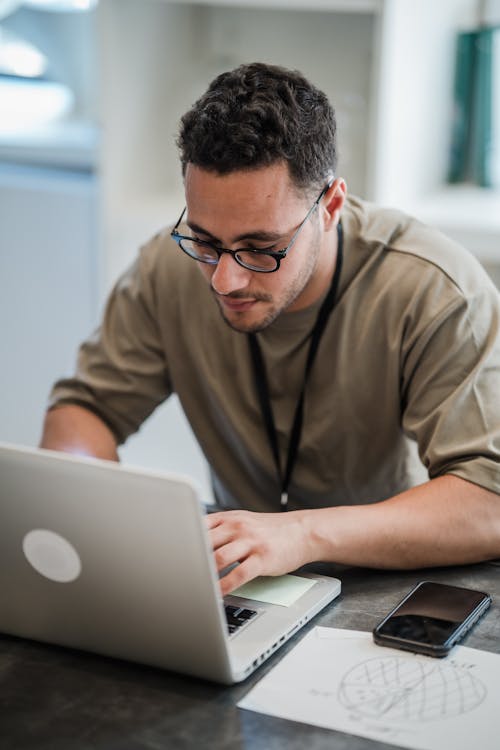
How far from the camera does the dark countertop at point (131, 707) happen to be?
3.04 ft

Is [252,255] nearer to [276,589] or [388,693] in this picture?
[276,589]

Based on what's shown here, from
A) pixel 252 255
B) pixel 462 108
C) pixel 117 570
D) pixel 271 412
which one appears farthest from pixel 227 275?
pixel 462 108

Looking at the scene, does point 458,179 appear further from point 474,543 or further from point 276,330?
point 474,543

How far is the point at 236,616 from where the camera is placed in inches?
44.6

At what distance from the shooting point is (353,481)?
66.0 inches

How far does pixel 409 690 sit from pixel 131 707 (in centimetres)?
27

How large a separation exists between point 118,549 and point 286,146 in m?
0.65

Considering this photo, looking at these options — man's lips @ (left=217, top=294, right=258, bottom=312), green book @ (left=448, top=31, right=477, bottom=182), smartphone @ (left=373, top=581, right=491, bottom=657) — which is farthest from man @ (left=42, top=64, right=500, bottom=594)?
green book @ (left=448, top=31, right=477, bottom=182)

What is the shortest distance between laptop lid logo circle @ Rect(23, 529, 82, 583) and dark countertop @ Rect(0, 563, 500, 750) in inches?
4.0

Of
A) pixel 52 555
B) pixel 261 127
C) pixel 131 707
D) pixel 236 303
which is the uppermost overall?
pixel 261 127

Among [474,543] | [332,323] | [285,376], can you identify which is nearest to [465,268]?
[332,323]

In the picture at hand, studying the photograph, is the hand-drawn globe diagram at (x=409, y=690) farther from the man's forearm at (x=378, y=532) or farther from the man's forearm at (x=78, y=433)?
the man's forearm at (x=78, y=433)

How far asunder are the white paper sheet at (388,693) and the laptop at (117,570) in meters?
0.05

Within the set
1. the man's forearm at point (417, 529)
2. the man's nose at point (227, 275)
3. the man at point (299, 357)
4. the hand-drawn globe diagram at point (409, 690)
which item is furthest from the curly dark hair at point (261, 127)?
the hand-drawn globe diagram at point (409, 690)
